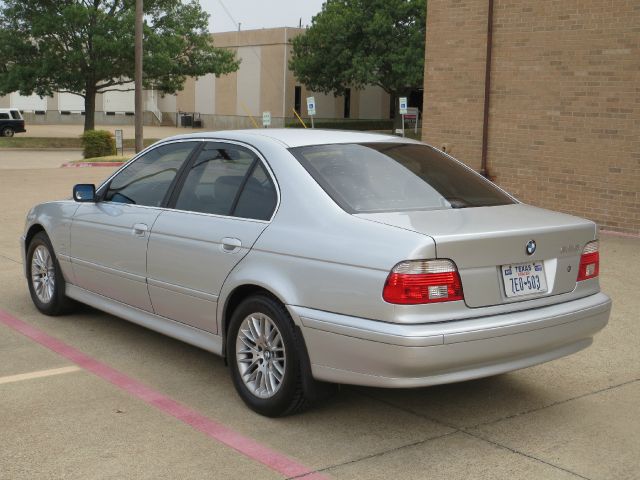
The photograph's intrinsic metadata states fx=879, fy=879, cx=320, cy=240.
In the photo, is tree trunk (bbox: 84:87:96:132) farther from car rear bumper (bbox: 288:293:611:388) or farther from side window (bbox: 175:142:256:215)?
car rear bumper (bbox: 288:293:611:388)

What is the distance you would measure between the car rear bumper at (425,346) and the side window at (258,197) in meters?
0.72

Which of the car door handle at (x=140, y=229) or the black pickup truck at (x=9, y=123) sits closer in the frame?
the car door handle at (x=140, y=229)

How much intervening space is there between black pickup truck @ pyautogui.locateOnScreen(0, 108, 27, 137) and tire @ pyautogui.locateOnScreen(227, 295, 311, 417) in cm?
4301

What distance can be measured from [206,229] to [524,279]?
1.90 metres

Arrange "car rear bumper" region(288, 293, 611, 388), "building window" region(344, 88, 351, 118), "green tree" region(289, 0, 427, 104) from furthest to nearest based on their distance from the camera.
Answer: "building window" region(344, 88, 351, 118), "green tree" region(289, 0, 427, 104), "car rear bumper" region(288, 293, 611, 388)

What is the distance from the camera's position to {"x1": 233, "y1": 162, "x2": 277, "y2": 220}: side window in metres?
5.00

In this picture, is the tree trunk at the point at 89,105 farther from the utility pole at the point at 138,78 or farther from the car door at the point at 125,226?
the car door at the point at 125,226

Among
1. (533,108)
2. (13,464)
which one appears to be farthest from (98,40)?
(13,464)

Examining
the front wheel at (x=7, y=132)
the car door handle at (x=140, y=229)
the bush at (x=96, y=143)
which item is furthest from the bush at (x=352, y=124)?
the car door handle at (x=140, y=229)

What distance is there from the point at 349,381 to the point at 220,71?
38744 millimetres

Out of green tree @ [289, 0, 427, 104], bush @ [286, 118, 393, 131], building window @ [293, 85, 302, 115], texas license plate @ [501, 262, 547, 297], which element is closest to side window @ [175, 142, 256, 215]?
texas license plate @ [501, 262, 547, 297]

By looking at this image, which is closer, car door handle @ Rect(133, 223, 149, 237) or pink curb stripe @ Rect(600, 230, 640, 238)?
car door handle @ Rect(133, 223, 149, 237)

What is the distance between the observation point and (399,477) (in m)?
4.06

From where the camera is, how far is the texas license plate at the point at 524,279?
4.50 metres
